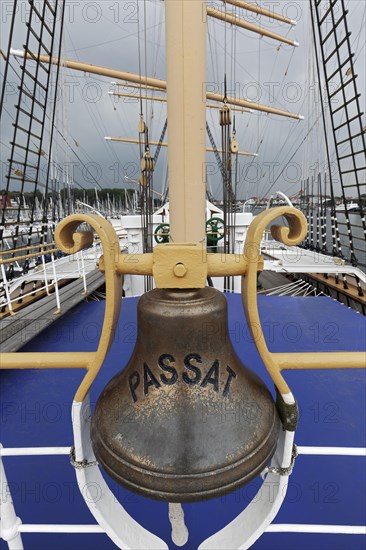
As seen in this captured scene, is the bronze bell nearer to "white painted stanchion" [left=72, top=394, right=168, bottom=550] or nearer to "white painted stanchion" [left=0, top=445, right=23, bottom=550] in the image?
"white painted stanchion" [left=72, top=394, right=168, bottom=550]

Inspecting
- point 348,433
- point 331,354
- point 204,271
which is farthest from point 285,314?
point 204,271

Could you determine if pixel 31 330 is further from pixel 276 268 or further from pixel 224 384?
pixel 276 268

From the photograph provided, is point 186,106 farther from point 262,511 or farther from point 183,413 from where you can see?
point 262,511

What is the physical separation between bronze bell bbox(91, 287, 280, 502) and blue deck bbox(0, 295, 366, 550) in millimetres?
1444

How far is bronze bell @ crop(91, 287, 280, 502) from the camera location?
79cm

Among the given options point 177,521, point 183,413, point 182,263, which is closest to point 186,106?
point 182,263

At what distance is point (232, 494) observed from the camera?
2.09 metres

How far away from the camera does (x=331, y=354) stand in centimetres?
98

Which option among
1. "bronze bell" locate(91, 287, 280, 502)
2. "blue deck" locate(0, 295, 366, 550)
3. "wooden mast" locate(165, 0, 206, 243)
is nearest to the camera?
"bronze bell" locate(91, 287, 280, 502)

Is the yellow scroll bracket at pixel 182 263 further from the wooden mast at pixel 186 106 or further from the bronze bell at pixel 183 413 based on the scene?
the wooden mast at pixel 186 106

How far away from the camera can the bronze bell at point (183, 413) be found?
0.79m

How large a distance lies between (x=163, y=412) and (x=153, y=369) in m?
0.12

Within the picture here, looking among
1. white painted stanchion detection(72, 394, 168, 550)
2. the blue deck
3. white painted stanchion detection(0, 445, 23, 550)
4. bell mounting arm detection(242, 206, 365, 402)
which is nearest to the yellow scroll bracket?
bell mounting arm detection(242, 206, 365, 402)

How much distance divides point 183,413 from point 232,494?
1.68m
